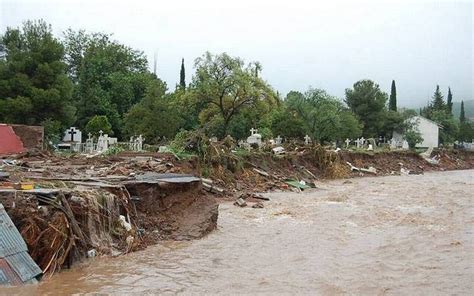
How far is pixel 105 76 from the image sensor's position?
174 ft

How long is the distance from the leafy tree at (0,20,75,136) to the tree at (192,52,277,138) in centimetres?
988

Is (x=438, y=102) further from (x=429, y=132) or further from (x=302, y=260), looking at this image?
(x=302, y=260)

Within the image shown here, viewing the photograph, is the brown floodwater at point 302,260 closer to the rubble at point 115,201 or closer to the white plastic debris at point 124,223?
the rubble at point 115,201

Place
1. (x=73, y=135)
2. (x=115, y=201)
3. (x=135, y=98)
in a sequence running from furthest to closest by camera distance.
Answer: (x=135, y=98), (x=73, y=135), (x=115, y=201)

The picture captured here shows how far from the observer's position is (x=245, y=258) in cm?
1038

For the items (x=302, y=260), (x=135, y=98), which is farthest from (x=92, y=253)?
(x=135, y=98)

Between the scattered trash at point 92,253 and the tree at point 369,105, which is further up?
the tree at point 369,105

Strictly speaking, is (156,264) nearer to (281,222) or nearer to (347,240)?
(347,240)

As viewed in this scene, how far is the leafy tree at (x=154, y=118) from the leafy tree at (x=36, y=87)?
5454mm

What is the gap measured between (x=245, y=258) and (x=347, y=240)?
345 cm

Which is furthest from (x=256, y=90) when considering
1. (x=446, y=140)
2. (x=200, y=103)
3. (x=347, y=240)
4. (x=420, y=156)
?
(x=446, y=140)

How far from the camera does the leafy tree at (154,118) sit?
39.0 m

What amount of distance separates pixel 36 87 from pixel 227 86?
537 inches

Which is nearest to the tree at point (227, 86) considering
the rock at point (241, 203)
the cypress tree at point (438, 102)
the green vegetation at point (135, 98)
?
the green vegetation at point (135, 98)
